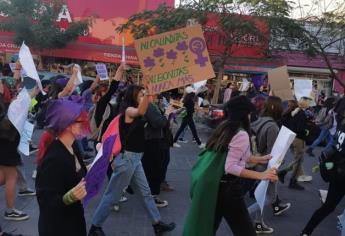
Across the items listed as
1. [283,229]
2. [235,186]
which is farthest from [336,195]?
[235,186]

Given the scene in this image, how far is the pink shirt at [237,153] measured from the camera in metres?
3.67

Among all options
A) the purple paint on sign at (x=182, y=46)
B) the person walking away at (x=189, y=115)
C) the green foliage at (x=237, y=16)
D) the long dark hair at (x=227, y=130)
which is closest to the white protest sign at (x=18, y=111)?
the purple paint on sign at (x=182, y=46)

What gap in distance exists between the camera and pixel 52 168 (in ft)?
9.68

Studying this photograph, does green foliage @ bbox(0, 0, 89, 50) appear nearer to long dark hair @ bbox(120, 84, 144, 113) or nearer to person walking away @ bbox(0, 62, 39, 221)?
person walking away @ bbox(0, 62, 39, 221)

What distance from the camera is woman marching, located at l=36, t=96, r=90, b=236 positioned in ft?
9.66

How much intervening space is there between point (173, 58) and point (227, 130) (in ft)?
4.79

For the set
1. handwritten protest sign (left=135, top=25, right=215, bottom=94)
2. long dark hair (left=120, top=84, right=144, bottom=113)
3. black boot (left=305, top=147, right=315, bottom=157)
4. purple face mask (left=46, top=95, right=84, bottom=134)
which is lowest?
black boot (left=305, top=147, right=315, bottom=157)

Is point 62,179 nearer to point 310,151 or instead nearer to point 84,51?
point 310,151

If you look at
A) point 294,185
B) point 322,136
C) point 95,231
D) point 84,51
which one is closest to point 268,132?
point 95,231

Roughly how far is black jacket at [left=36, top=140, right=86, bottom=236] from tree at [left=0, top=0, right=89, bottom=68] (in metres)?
22.1

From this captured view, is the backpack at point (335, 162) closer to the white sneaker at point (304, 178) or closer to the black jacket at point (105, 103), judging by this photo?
the black jacket at point (105, 103)

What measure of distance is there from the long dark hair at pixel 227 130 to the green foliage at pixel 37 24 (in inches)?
850

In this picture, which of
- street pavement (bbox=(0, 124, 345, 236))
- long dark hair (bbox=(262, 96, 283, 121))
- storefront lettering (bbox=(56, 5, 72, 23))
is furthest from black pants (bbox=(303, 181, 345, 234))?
storefront lettering (bbox=(56, 5, 72, 23))

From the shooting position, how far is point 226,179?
3.81 m
